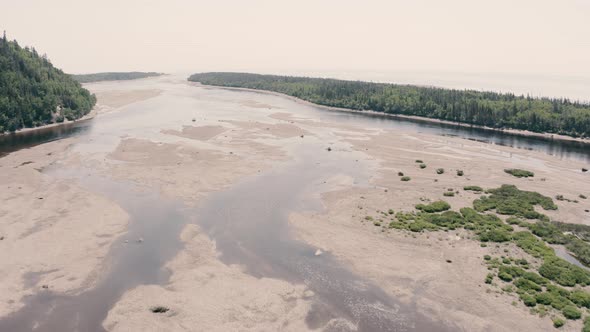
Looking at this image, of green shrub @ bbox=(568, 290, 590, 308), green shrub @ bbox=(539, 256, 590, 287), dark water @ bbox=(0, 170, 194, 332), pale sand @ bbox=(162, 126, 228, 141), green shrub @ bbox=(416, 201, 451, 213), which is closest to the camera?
dark water @ bbox=(0, 170, 194, 332)

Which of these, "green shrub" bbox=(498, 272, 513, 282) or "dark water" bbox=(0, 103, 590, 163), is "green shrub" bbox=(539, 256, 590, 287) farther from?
"dark water" bbox=(0, 103, 590, 163)

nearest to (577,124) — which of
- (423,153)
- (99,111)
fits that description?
(423,153)

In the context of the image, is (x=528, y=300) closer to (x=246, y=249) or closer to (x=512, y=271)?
(x=512, y=271)

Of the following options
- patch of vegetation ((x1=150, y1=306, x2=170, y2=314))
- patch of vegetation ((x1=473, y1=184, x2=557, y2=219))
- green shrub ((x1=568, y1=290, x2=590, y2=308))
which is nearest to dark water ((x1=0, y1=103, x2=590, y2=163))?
patch of vegetation ((x1=473, y1=184, x2=557, y2=219))

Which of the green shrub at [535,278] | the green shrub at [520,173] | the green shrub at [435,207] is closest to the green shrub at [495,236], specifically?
the green shrub at [535,278]

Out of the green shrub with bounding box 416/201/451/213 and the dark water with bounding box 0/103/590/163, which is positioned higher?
the dark water with bounding box 0/103/590/163
